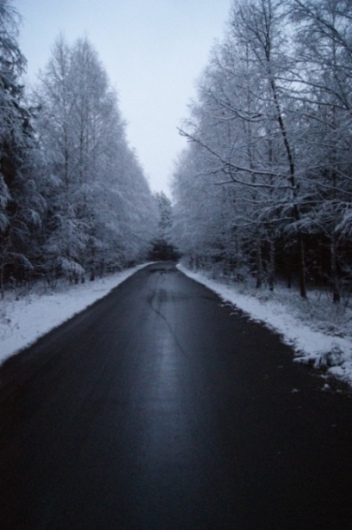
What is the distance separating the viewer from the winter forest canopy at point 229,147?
7.07 metres

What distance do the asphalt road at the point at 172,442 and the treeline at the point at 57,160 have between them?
845cm

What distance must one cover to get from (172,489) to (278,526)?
857 millimetres

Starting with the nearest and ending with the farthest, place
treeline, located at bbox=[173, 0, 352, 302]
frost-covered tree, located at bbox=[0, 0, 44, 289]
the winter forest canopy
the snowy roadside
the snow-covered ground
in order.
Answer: the snowy roadside → the snow-covered ground → treeline, located at bbox=[173, 0, 352, 302] → the winter forest canopy → frost-covered tree, located at bbox=[0, 0, 44, 289]

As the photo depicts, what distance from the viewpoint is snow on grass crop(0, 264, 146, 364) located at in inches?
283

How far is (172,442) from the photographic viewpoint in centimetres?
332

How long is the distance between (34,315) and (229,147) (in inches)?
324

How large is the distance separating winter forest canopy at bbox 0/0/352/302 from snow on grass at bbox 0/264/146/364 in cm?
278

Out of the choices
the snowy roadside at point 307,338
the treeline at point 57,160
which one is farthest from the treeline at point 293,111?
the treeline at point 57,160

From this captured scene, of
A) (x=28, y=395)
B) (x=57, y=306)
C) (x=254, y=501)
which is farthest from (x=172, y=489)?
(x=57, y=306)

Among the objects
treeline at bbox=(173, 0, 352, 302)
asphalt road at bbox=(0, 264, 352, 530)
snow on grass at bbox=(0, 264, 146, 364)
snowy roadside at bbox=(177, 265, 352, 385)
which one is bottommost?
asphalt road at bbox=(0, 264, 352, 530)

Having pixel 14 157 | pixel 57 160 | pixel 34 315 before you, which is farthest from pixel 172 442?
pixel 57 160

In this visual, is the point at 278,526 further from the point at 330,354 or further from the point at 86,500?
the point at 330,354

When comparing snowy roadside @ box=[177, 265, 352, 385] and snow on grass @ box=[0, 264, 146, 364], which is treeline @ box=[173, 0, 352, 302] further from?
snow on grass @ box=[0, 264, 146, 364]

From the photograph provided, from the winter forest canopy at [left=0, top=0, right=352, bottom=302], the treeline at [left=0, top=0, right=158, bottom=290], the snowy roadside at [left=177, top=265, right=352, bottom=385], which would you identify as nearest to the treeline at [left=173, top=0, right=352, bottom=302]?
the winter forest canopy at [left=0, top=0, right=352, bottom=302]
